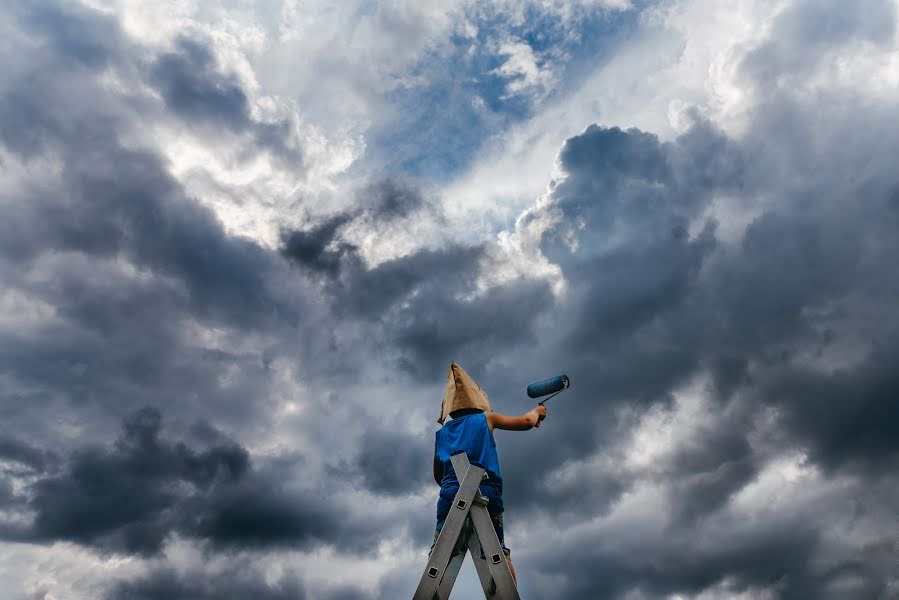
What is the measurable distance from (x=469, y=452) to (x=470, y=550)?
1852mm

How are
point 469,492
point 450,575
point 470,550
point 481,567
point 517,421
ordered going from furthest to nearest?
point 517,421, point 469,492, point 470,550, point 481,567, point 450,575

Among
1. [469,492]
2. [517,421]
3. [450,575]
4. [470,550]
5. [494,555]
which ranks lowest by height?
[450,575]

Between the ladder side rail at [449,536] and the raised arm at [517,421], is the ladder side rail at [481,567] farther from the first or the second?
the raised arm at [517,421]

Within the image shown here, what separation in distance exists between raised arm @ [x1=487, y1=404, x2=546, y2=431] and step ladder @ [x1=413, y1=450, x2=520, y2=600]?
2209mm

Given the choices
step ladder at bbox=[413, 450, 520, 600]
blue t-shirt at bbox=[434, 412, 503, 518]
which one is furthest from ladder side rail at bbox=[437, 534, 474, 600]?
blue t-shirt at bbox=[434, 412, 503, 518]

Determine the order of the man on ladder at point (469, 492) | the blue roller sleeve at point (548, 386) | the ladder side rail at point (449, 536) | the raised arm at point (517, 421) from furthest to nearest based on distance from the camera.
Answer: the blue roller sleeve at point (548, 386) < the raised arm at point (517, 421) < the man on ladder at point (469, 492) < the ladder side rail at point (449, 536)

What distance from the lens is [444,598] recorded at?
7949mm

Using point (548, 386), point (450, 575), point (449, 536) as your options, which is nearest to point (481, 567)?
point (450, 575)

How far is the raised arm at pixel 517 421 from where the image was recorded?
1078 cm

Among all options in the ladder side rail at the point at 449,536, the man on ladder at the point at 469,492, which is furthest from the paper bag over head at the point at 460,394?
the ladder side rail at the point at 449,536

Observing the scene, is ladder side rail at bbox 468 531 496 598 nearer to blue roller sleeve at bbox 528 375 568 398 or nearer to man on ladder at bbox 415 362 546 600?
man on ladder at bbox 415 362 546 600

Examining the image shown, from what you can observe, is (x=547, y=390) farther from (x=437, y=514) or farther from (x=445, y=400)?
(x=437, y=514)

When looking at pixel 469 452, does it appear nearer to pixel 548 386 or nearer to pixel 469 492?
pixel 469 492

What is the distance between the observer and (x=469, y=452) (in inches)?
395
